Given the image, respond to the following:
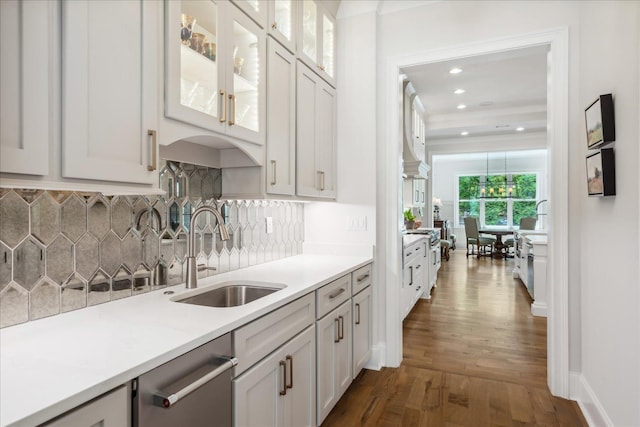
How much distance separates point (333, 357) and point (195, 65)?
5.51ft

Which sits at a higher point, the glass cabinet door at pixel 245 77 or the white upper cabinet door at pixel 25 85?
the glass cabinet door at pixel 245 77

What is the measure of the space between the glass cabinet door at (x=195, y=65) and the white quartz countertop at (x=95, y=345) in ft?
2.50

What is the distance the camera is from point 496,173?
11078mm

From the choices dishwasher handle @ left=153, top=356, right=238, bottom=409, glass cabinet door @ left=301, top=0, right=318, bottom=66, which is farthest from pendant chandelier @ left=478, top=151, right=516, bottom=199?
dishwasher handle @ left=153, top=356, right=238, bottom=409

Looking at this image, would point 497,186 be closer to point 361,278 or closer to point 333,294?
point 361,278

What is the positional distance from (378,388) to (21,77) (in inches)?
100

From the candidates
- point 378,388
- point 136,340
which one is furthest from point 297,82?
point 378,388

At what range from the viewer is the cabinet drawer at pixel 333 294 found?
6.44ft

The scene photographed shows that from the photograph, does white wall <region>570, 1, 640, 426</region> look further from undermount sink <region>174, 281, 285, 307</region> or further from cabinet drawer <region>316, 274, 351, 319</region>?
undermount sink <region>174, 281, 285, 307</region>

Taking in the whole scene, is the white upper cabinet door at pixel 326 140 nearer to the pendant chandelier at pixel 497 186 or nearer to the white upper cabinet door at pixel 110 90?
the white upper cabinet door at pixel 110 90

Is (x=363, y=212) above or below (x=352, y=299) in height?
above

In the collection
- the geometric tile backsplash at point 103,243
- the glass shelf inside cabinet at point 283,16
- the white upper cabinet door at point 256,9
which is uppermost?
the glass shelf inside cabinet at point 283,16

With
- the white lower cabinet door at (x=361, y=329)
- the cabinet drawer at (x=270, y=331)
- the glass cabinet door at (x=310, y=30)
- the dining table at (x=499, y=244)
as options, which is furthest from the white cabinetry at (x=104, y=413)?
the dining table at (x=499, y=244)

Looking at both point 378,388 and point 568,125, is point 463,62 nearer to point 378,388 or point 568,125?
point 568,125
